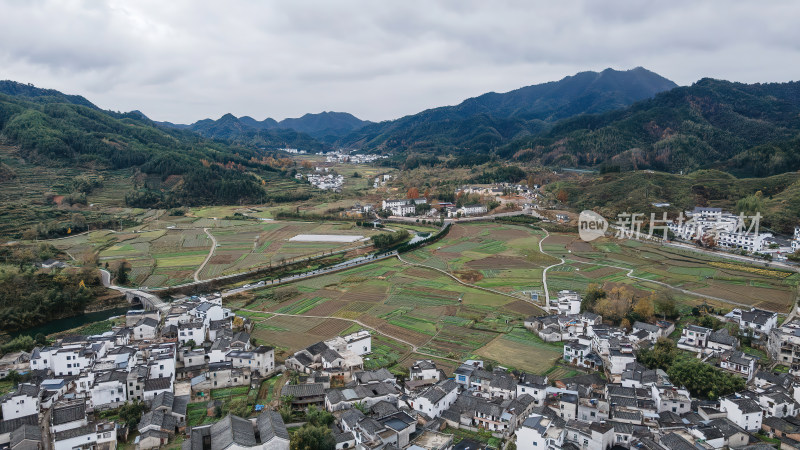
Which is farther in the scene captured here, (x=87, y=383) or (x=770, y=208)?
(x=770, y=208)

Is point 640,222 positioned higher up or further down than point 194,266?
higher up

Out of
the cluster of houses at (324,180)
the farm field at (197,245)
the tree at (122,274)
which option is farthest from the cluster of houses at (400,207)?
the tree at (122,274)

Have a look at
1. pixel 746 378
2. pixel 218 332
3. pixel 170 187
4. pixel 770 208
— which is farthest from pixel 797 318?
pixel 170 187

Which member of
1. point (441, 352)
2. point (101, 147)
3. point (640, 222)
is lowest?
point (441, 352)

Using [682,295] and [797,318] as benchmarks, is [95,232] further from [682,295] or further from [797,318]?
[797,318]

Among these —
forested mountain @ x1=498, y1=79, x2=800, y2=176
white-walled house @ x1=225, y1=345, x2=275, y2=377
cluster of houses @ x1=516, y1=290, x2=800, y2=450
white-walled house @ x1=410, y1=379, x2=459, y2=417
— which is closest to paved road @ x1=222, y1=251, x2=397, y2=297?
white-walled house @ x1=225, y1=345, x2=275, y2=377

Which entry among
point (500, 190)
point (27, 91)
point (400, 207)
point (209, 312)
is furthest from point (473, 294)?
point (27, 91)

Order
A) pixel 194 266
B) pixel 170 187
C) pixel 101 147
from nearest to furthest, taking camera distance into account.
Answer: pixel 194 266
pixel 170 187
pixel 101 147

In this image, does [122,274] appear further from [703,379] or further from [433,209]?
[433,209]
